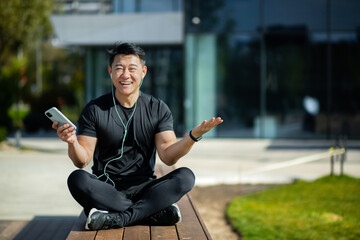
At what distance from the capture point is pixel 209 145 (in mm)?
15820

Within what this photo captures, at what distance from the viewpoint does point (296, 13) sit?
59.4 ft

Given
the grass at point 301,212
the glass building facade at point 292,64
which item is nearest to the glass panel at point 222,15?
the glass building facade at point 292,64

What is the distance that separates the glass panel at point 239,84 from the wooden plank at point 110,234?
15364 millimetres

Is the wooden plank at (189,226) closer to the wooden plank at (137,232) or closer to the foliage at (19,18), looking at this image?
the wooden plank at (137,232)

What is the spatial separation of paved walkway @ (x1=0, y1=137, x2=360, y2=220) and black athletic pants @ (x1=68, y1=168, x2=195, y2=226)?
2.76 meters

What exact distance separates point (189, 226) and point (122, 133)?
2.90ft

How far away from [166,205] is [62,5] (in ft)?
81.3

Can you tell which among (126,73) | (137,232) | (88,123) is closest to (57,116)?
(88,123)

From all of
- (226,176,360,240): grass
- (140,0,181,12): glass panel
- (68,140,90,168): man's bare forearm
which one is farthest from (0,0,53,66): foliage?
(68,140,90,168): man's bare forearm

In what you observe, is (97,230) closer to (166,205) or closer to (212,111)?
(166,205)

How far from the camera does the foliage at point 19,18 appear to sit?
19.9 metres

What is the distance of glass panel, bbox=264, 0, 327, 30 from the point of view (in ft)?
59.1

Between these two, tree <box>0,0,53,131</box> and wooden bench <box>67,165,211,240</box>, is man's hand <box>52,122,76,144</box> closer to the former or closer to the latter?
wooden bench <box>67,165,211,240</box>

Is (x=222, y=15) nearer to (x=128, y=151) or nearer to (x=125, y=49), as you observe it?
(x=125, y=49)
